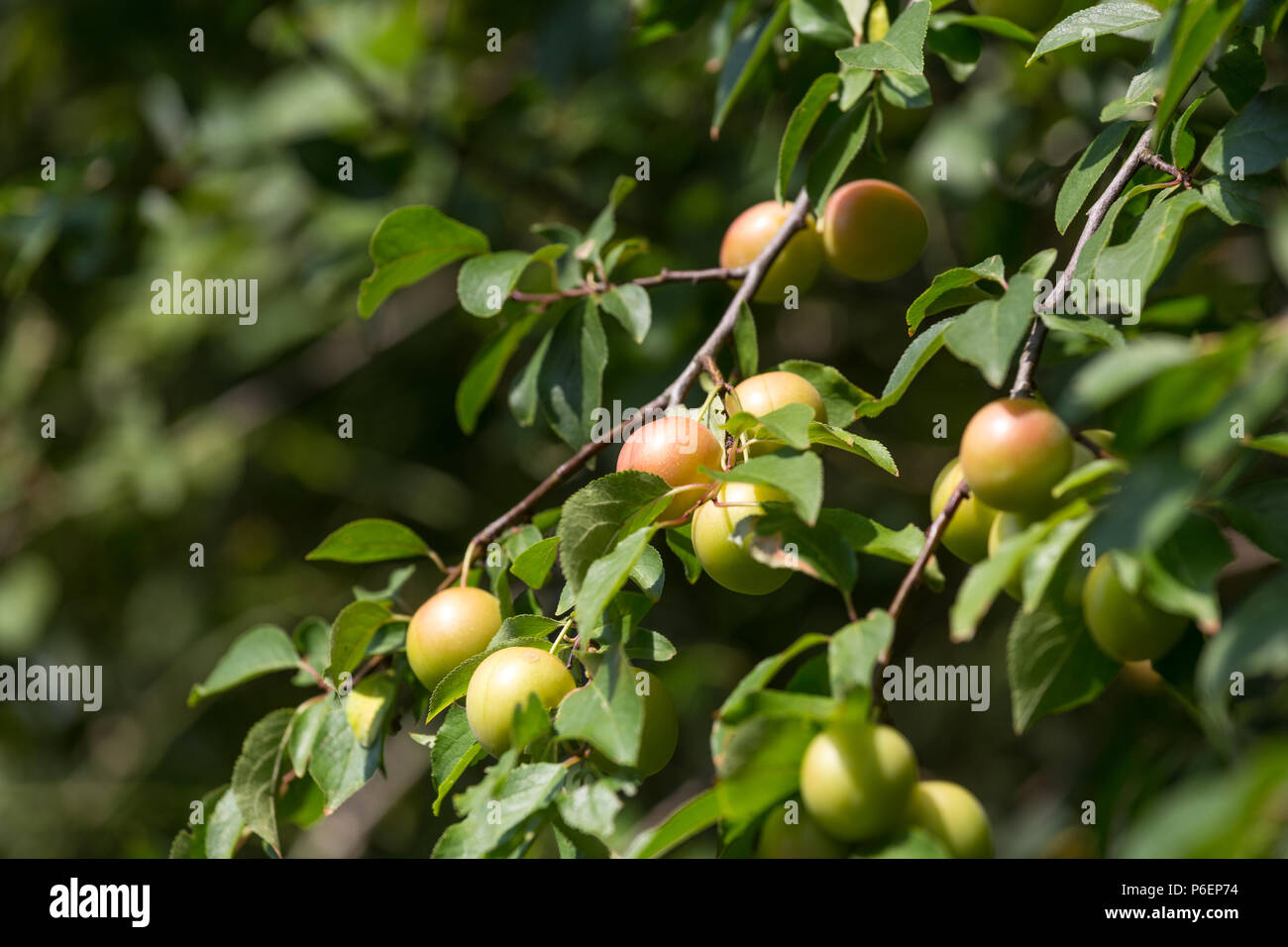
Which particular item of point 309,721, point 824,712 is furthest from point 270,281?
point 824,712

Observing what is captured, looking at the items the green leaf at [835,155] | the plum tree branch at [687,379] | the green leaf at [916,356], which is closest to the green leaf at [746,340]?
the plum tree branch at [687,379]

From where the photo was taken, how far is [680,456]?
0.85 m

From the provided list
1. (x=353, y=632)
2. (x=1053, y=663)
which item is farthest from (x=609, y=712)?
(x=353, y=632)

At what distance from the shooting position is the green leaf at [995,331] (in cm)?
66

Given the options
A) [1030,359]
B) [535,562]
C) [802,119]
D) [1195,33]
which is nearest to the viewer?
[1195,33]

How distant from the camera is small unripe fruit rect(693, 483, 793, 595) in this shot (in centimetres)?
77

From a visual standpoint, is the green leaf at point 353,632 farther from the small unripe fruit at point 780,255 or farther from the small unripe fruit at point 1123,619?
the small unripe fruit at point 1123,619

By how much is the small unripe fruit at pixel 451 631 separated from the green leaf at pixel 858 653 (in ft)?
1.20

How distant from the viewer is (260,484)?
2746 mm

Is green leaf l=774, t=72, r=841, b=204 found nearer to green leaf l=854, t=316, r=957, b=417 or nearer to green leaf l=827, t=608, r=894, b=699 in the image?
green leaf l=854, t=316, r=957, b=417

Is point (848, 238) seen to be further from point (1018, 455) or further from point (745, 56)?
point (1018, 455)

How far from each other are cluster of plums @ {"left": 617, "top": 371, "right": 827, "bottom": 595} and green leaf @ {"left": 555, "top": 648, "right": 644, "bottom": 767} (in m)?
0.11

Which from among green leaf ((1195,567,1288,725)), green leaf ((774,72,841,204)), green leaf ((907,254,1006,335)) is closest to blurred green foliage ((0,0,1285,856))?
green leaf ((774,72,841,204))

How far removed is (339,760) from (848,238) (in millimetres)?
702
